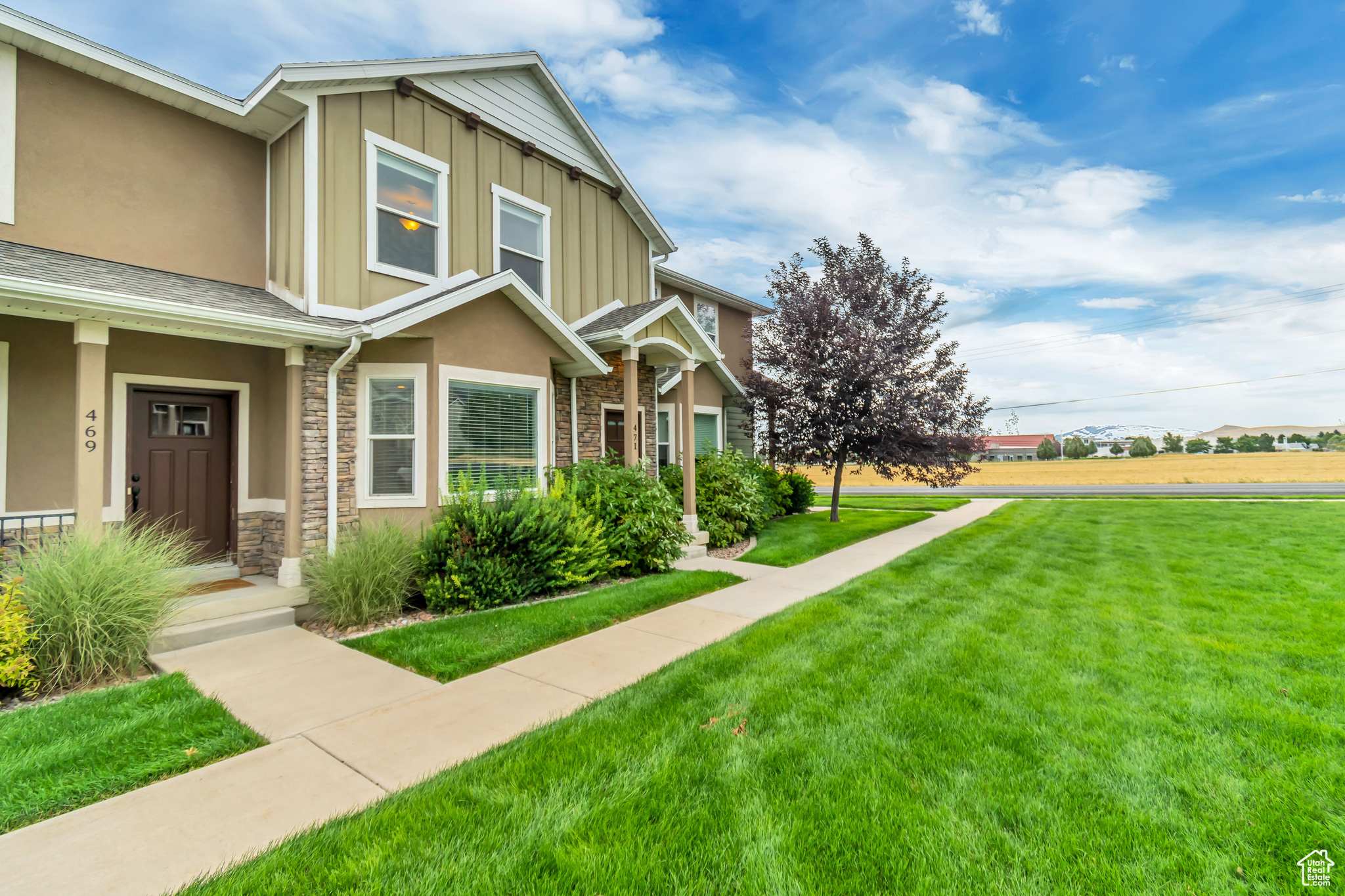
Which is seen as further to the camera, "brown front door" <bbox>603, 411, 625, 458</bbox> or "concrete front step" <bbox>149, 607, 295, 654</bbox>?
"brown front door" <bbox>603, 411, 625, 458</bbox>

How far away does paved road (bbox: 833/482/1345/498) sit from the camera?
2180 cm

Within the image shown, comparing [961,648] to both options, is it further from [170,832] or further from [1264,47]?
[1264,47]

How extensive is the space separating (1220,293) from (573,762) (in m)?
57.2

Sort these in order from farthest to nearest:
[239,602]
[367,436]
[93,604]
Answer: [367,436] < [239,602] < [93,604]

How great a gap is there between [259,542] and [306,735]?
479 centimetres

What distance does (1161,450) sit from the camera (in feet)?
230

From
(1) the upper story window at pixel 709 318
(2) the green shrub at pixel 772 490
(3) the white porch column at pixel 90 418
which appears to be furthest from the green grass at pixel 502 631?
(1) the upper story window at pixel 709 318

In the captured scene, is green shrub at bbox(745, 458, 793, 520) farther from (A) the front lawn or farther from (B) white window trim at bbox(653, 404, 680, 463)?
(A) the front lawn

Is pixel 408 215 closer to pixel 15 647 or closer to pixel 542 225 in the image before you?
pixel 542 225

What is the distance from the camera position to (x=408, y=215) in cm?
764

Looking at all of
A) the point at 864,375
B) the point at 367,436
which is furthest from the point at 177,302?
the point at 864,375

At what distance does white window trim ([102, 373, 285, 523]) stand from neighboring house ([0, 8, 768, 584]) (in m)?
0.03

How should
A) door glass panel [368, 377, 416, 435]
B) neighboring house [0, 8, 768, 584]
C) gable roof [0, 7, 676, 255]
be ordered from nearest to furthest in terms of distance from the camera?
neighboring house [0, 8, 768, 584] → gable roof [0, 7, 676, 255] → door glass panel [368, 377, 416, 435]

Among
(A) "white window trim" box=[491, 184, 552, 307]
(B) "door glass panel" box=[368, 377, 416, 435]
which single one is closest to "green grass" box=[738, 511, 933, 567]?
(B) "door glass panel" box=[368, 377, 416, 435]
